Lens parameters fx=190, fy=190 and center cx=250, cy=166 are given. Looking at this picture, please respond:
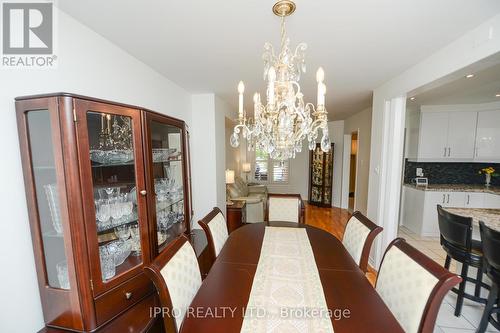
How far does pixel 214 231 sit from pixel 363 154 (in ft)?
12.7

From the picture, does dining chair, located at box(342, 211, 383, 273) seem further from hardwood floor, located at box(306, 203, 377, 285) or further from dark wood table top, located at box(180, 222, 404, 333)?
hardwood floor, located at box(306, 203, 377, 285)

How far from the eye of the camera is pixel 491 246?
1.36m

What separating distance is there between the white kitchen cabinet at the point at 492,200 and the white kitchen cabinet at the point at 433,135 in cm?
86

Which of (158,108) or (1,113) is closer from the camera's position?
(1,113)

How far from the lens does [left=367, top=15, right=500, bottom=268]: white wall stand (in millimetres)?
1335

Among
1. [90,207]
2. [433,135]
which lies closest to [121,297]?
[90,207]

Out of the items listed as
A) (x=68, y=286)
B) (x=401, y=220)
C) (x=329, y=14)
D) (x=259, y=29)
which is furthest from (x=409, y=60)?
(x=401, y=220)

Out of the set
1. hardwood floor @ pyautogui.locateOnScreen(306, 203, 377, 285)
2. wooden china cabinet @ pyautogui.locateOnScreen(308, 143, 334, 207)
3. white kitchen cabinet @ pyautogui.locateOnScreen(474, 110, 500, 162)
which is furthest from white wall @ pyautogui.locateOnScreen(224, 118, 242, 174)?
white kitchen cabinet @ pyautogui.locateOnScreen(474, 110, 500, 162)

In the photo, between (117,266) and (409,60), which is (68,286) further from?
(409,60)

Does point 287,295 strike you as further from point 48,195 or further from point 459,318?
point 459,318

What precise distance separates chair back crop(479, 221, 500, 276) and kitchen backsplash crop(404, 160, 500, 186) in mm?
3026

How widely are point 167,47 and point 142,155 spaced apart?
1.01 metres

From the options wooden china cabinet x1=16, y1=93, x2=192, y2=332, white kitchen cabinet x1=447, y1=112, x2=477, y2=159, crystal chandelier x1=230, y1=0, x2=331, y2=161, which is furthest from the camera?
white kitchen cabinet x1=447, y1=112, x2=477, y2=159

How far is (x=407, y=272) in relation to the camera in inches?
41.3
